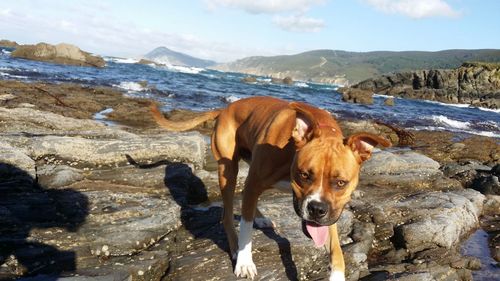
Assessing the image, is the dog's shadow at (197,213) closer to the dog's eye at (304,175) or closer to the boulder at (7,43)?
the dog's eye at (304,175)

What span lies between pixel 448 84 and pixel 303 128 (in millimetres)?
84937

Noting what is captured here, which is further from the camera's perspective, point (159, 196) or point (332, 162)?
point (159, 196)

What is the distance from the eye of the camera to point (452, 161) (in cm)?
1462

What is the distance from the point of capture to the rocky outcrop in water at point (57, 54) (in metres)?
54.2

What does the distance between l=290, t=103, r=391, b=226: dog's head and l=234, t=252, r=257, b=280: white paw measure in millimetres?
1057

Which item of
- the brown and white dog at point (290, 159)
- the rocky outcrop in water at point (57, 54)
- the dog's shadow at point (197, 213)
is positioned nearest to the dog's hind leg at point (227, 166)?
the brown and white dog at point (290, 159)

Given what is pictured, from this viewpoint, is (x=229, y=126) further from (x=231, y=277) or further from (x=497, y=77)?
(x=497, y=77)

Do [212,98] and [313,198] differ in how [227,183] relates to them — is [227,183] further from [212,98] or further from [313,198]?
[212,98]

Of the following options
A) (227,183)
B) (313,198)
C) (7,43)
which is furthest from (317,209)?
(7,43)

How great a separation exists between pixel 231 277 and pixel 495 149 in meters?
14.7

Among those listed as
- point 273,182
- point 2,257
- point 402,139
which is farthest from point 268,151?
point 2,257

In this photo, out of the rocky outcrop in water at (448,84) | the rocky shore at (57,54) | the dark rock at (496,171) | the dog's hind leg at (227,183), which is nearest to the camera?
the dog's hind leg at (227,183)

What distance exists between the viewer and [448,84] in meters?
81.2

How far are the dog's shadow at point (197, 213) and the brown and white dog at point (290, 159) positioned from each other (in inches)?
16.3
